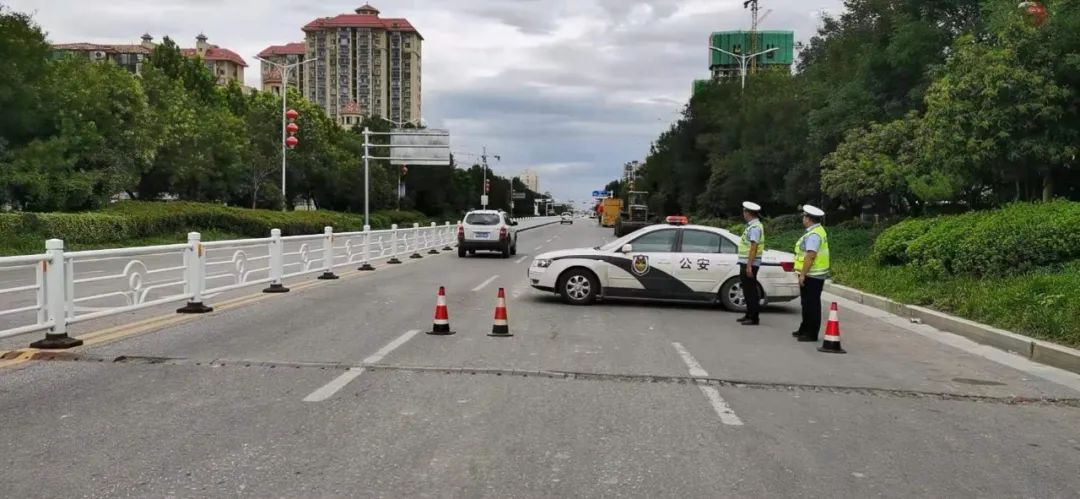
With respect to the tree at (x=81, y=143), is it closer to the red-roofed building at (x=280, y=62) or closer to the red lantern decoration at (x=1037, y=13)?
the red lantern decoration at (x=1037, y=13)

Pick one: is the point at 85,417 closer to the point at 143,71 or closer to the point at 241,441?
the point at 241,441

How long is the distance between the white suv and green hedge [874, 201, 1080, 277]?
14068 mm

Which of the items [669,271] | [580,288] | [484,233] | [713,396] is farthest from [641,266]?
[484,233]

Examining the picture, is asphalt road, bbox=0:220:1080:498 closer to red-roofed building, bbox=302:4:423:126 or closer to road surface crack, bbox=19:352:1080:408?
road surface crack, bbox=19:352:1080:408

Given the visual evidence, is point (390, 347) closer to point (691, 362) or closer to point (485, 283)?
point (691, 362)

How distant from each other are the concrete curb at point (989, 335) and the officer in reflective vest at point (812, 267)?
7.28ft

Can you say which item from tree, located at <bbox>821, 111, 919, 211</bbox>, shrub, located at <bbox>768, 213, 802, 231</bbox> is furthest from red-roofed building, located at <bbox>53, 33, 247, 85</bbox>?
tree, located at <bbox>821, 111, 919, 211</bbox>

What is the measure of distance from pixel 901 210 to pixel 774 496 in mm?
30507

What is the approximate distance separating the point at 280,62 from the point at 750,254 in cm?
12311

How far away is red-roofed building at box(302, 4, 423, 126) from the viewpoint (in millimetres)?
114000

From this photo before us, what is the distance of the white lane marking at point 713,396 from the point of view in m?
6.14

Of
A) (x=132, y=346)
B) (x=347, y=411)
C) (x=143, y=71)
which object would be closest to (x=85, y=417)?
(x=347, y=411)

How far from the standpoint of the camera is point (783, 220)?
40.3 metres

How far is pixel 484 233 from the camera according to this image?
27312mm
